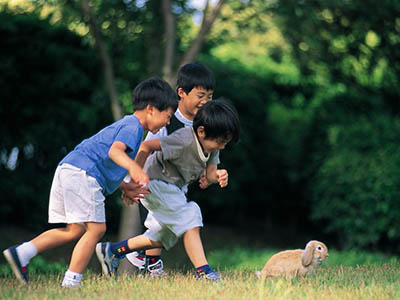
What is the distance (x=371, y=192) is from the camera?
873 centimetres

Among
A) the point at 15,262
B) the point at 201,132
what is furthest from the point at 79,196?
the point at 201,132

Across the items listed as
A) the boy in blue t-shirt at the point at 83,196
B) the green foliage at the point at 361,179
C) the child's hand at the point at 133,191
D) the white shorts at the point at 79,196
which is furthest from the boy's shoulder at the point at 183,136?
the green foliage at the point at 361,179

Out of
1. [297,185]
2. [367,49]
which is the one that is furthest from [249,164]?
[367,49]

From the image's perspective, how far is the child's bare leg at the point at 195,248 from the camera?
432 cm

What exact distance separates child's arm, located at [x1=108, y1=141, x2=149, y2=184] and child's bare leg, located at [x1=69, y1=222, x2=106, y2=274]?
0.53m

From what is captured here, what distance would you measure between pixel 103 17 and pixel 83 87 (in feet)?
3.88

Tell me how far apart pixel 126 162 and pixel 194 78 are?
131cm

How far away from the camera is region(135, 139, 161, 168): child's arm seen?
169 inches

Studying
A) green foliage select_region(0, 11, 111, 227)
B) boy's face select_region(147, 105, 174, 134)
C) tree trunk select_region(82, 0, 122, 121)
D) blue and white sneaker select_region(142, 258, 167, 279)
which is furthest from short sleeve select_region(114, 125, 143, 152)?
green foliage select_region(0, 11, 111, 227)

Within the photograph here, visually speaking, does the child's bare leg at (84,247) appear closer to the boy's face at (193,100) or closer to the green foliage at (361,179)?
the boy's face at (193,100)

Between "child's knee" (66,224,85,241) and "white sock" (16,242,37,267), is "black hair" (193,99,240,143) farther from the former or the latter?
"white sock" (16,242,37,267)

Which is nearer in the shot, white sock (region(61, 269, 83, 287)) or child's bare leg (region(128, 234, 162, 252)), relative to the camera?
white sock (region(61, 269, 83, 287))

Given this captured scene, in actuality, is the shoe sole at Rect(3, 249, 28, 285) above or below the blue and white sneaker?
above

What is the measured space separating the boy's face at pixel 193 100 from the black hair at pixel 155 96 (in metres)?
0.51
